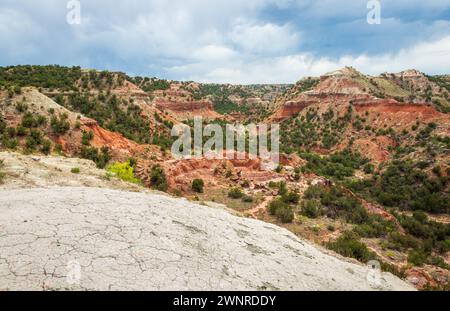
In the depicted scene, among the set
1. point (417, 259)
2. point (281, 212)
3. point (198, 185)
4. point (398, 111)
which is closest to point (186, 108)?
point (398, 111)

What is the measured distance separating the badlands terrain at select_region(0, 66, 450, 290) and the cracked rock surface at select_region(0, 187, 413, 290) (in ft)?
0.10

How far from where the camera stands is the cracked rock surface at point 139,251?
4.96 m

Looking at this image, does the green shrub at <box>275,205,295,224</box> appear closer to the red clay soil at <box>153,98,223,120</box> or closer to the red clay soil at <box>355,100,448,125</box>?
the red clay soil at <box>355,100,448,125</box>

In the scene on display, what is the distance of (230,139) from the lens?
5253 cm

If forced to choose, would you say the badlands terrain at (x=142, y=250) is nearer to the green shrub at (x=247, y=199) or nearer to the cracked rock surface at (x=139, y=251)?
the cracked rock surface at (x=139, y=251)

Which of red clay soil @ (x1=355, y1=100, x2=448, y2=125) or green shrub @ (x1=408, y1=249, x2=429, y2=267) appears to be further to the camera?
red clay soil @ (x1=355, y1=100, x2=448, y2=125)

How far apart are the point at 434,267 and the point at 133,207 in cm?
1451

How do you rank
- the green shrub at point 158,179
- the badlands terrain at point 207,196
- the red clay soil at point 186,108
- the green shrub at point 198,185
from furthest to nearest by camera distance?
the red clay soil at point 186,108
the green shrub at point 198,185
the green shrub at point 158,179
the badlands terrain at point 207,196

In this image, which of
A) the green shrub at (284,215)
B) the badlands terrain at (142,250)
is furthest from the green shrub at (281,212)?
the badlands terrain at (142,250)

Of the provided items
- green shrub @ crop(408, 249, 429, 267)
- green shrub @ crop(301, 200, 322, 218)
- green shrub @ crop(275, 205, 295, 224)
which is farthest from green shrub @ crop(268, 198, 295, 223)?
green shrub @ crop(408, 249, 429, 267)

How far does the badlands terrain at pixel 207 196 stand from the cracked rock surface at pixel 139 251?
0.10ft

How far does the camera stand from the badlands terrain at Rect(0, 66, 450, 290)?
5688mm
